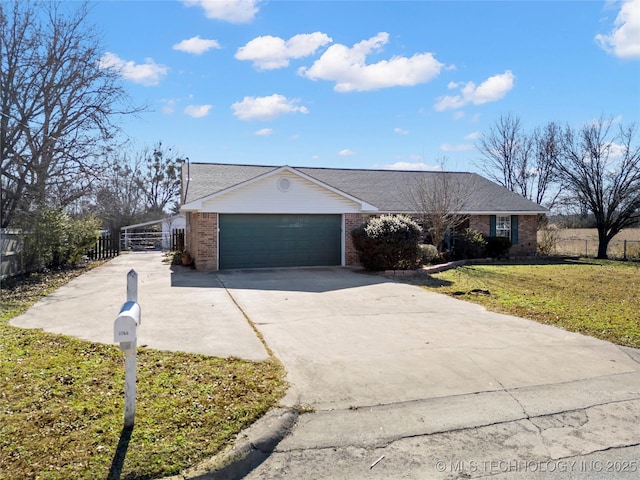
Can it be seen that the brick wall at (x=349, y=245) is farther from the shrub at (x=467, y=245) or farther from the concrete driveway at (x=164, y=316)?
the concrete driveway at (x=164, y=316)

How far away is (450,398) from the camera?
4.56m

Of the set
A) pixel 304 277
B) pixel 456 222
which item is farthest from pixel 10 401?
pixel 456 222

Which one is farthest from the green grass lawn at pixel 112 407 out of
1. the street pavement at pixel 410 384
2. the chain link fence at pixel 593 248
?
the chain link fence at pixel 593 248

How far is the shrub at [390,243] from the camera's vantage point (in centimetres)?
1426

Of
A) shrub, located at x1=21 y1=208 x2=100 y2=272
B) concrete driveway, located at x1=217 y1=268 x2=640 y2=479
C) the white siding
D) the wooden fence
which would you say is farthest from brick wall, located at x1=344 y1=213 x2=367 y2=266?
the wooden fence

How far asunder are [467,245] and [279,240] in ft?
28.5

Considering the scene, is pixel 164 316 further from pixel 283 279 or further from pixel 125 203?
pixel 125 203

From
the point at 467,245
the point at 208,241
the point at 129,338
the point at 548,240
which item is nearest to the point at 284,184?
the point at 208,241

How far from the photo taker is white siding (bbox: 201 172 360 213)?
51.1 ft

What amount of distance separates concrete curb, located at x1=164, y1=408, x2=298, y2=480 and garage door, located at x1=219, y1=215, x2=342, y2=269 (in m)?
12.0

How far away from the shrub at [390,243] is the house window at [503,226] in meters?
8.81

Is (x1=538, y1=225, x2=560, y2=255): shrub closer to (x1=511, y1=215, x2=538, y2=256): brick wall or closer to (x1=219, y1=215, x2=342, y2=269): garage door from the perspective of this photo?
(x1=511, y1=215, x2=538, y2=256): brick wall

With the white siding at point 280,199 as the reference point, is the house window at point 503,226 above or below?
below

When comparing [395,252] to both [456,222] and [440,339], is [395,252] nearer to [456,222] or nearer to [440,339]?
[456,222]
